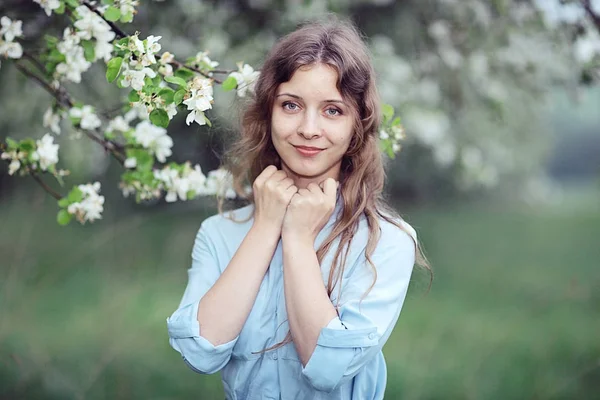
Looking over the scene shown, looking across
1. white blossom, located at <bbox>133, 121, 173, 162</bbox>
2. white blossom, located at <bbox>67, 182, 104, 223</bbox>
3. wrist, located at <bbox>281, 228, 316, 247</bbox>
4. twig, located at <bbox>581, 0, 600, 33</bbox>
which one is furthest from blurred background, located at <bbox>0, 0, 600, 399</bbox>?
wrist, located at <bbox>281, 228, 316, 247</bbox>

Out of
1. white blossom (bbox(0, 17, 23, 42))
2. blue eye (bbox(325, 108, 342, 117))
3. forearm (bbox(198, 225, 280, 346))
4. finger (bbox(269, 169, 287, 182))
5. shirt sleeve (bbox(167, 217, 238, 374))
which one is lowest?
shirt sleeve (bbox(167, 217, 238, 374))

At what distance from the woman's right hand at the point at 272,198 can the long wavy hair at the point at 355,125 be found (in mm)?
152

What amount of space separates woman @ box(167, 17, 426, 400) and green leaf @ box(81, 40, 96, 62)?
20.5 inches

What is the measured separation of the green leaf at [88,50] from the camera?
226cm

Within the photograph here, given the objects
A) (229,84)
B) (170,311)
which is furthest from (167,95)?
(170,311)

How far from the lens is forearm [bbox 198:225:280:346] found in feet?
6.27

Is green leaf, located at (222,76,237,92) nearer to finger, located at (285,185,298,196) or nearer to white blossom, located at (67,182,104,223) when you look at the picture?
finger, located at (285,185,298,196)

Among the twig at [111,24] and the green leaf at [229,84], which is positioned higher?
the twig at [111,24]

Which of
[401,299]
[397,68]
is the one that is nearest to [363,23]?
[397,68]

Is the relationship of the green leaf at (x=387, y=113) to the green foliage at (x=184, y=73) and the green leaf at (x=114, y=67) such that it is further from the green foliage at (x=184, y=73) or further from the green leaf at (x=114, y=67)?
the green leaf at (x=114, y=67)

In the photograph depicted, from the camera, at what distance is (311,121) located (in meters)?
1.98

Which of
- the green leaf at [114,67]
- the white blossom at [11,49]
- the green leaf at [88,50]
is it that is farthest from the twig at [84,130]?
the green leaf at [114,67]

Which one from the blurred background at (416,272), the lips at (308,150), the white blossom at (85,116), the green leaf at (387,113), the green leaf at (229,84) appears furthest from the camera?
the blurred background at (416,272)

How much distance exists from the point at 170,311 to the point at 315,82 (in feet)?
11.9
